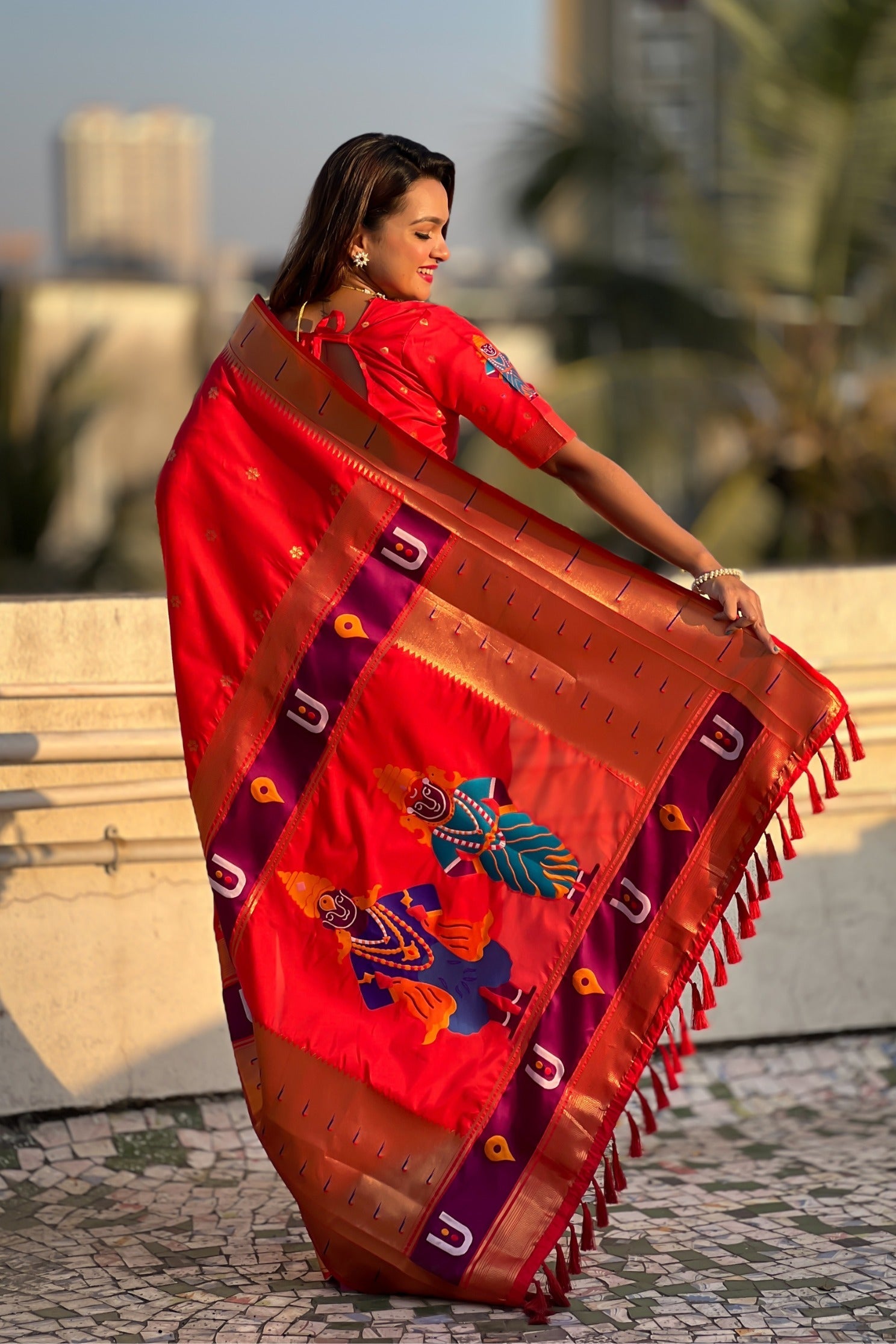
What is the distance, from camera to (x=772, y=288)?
34.2 ft

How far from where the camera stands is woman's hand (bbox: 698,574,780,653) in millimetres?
2430

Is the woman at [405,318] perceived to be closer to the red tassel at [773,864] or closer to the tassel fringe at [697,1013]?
the red tassel at [773,864]

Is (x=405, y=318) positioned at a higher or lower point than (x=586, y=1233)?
higher

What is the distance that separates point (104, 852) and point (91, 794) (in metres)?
0.14

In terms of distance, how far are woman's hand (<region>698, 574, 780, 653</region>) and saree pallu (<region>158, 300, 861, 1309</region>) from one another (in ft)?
0.07

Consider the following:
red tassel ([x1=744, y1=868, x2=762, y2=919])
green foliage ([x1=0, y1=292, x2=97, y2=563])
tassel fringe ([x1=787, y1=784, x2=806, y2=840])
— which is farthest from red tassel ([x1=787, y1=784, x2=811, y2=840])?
green foliage ([x1=0, y1=292, x2=97, y2=563])

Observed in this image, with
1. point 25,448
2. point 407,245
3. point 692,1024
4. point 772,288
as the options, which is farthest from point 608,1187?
point 25,448

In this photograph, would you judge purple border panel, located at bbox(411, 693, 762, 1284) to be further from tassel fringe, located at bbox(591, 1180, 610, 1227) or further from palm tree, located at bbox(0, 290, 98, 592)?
palm tree, located at bbox(0, 290, 98, 592)

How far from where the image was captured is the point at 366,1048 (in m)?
2.42

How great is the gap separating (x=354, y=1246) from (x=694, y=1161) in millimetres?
1001

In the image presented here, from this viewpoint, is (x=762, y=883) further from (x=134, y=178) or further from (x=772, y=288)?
(x=134, y=178)

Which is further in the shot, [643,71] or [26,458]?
[643,71]

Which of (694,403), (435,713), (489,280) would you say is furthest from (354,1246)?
(489,280)

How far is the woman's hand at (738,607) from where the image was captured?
7.97 feet
